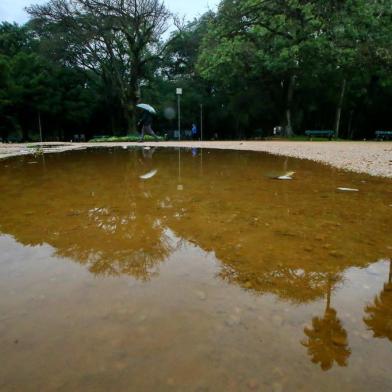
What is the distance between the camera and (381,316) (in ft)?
5.08

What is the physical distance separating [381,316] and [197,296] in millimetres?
852

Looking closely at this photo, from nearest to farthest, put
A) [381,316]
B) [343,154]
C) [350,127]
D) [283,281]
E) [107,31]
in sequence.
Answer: [381,316] < [283,281] < [343,154] < [107,31] < [350,127]

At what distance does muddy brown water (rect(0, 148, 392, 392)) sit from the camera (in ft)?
3.89

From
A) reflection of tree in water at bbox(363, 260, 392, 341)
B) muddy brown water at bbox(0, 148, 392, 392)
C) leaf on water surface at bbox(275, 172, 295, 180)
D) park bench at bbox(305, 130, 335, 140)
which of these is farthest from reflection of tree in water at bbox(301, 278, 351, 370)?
park bench at bbox(305, 130, 335, 140)

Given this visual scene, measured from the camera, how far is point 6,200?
4027 mm

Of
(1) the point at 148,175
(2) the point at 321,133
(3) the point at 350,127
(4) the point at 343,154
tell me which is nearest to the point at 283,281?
(1) the point at 148,175

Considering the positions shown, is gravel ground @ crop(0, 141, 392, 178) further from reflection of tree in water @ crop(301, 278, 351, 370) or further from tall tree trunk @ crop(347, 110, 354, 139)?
tall tree trunk @ crop(347, 110, 354, 139)

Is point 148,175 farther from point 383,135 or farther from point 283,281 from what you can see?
point 383,135

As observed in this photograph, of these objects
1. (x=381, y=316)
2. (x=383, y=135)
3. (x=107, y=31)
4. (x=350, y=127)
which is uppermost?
(x=107, y=31)

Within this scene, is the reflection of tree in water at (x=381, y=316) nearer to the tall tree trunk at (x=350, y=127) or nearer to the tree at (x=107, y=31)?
the tree at (x=107, y=31)

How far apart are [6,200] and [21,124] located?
103 ft

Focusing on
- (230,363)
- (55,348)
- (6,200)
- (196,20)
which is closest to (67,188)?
(6,200)

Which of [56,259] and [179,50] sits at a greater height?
[179,50]

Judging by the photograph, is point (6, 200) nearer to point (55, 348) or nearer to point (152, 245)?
point (152, 245)
